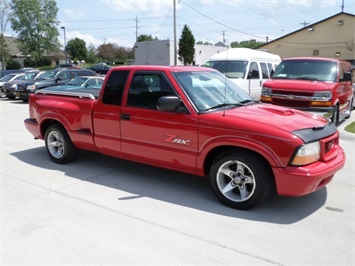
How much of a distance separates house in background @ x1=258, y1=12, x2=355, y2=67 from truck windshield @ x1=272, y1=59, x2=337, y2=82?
88.2 ft

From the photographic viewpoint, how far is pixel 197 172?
176 inches

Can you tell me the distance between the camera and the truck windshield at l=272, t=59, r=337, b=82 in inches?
369

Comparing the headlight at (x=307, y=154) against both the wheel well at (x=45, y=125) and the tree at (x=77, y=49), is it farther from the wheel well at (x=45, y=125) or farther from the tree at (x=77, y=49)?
the tree at (x=77, y=49)

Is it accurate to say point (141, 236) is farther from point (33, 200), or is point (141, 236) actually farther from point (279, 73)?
point (279, 73)

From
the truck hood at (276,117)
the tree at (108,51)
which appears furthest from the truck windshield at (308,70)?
the tree at (108,51)

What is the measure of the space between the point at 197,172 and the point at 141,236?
4.17 ft

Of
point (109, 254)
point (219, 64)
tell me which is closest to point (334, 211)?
point (109, 254)

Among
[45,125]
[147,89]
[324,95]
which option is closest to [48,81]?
[45,125]

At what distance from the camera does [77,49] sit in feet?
290

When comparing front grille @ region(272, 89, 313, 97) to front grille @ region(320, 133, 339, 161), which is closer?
front grille @ region(320, 133, 339, 161)

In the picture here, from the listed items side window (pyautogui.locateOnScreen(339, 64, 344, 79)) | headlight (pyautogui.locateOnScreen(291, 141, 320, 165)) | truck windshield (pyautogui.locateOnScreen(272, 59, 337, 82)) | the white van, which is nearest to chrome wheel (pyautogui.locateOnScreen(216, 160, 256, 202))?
headlight (pyautogui.locateOnScreen(291, 141, 320, 165))

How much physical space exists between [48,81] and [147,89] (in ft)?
48.6

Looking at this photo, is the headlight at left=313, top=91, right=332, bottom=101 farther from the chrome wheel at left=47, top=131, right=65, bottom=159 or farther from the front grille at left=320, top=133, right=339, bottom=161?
the chrome wheel at left=47, top=131, right=65, bottom=159

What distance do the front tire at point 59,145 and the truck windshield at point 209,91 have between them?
2473 mm
